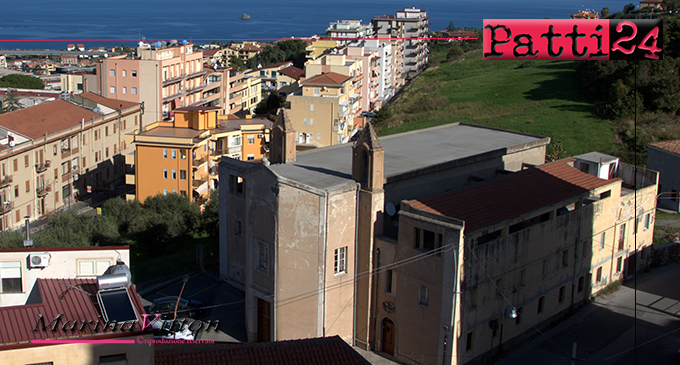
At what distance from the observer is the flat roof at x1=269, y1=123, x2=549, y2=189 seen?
26016 millimetres

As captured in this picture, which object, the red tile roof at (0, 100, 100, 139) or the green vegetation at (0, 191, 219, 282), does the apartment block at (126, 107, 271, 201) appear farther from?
the red tile roof at (0, 100, 100, 139)

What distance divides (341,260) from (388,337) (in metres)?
3.38

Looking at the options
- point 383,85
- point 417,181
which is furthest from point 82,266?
point 383,85

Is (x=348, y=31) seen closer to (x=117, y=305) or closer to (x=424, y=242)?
(x=424, y=242)

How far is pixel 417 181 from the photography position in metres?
27.2

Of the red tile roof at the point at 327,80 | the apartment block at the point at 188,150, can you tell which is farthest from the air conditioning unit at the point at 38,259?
the red tile roof at the point at 327,80

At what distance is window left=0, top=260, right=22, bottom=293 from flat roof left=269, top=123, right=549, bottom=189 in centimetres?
1040

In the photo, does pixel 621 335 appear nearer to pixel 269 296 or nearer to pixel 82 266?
pixel 269 296

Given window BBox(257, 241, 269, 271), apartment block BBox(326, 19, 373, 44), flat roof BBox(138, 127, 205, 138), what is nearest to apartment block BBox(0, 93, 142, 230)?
flat roof BBox(138, 127, 205, 138)

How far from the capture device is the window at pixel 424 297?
23344 mm

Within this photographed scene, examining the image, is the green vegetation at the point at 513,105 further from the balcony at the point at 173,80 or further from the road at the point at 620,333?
the road at the point at 620,333

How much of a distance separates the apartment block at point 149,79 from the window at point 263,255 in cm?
4535

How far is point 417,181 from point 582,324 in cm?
894

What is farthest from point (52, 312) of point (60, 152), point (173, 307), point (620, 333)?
point (60, 152)
